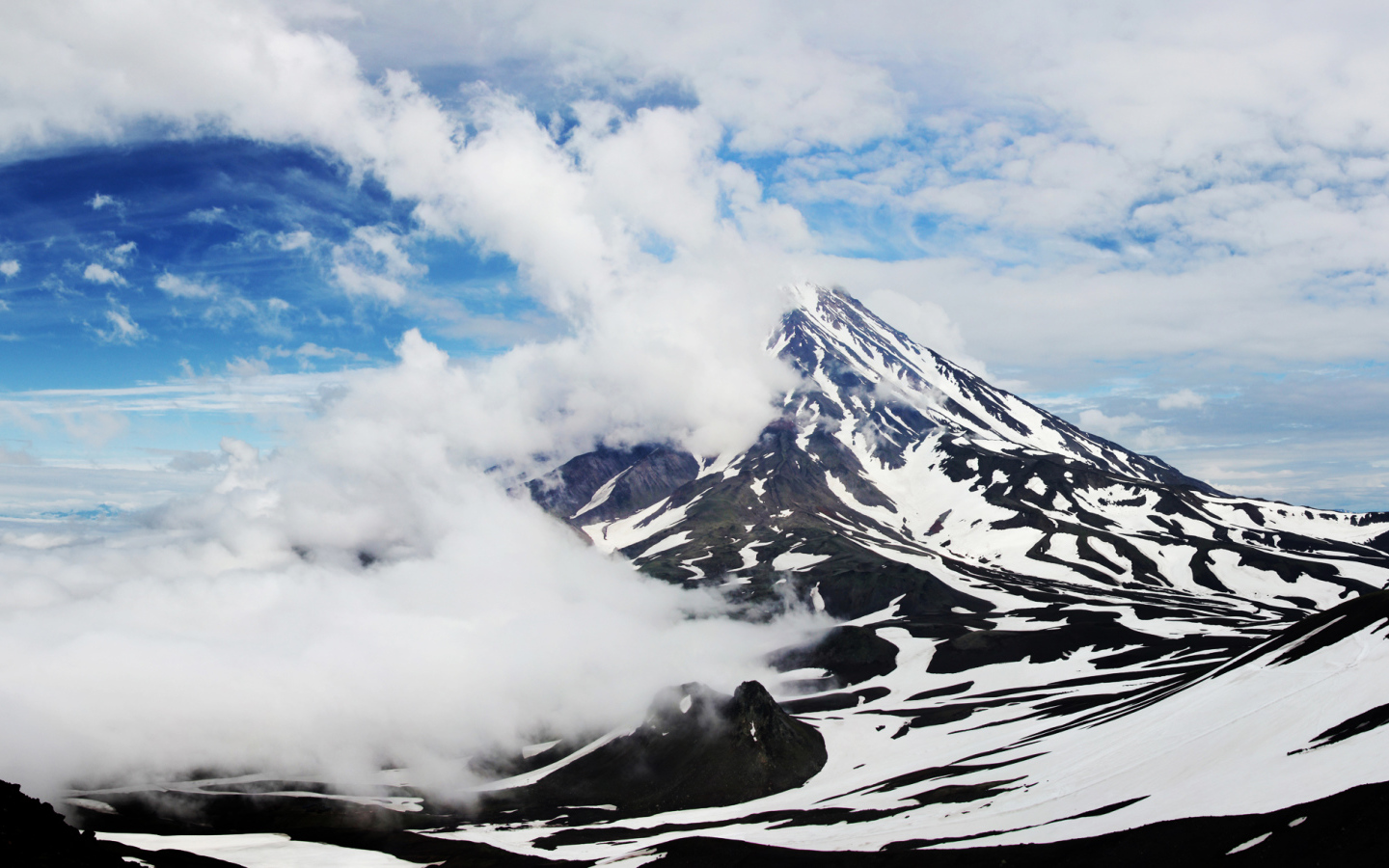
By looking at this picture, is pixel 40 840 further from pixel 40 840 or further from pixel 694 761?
pixel 694 761

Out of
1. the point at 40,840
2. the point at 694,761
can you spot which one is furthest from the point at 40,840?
the point at 694,761

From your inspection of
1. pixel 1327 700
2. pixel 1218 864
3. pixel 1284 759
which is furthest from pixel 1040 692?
pixel 1218 864

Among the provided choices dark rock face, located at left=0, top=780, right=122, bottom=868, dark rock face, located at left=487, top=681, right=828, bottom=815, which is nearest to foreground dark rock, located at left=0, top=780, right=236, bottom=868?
dark rock face, located at left=0, top=780, right=122, bottom=868

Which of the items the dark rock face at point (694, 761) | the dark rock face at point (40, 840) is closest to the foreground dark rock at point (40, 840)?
the dark rock face at point (40, 840)

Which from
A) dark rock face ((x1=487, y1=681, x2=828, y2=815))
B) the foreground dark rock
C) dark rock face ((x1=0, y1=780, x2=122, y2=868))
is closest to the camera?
the foreground dark rock

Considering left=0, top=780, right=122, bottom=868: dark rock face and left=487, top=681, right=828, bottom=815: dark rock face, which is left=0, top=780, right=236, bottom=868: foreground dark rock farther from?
left=487, top=681, right=828, bottom=815: dark rock face

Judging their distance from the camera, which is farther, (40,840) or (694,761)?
(694,761)

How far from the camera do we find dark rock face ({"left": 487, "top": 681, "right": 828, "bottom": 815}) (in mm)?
142125

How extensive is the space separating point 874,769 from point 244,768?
156769mm

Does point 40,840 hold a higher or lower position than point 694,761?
higher

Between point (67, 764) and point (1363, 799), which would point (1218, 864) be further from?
point (67, 764)

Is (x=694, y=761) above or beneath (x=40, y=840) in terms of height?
beneath

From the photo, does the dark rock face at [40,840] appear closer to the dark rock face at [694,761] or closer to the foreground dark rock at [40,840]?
the foreground dark rock at [40,840]

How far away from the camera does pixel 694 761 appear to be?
154m
